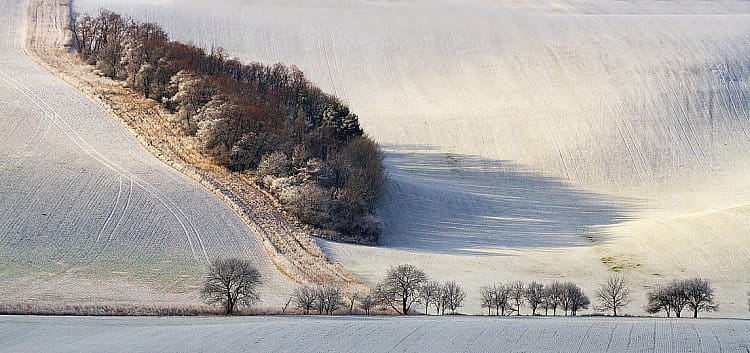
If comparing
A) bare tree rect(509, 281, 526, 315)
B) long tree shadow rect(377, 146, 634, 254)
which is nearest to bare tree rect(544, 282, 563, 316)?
bare tree rect(509, 281, 526, 315)

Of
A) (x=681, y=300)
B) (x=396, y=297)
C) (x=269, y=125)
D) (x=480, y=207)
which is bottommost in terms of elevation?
(x=396, y=297)

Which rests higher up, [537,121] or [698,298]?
[537,121]

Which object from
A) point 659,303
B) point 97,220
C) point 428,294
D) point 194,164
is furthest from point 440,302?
point 194,164

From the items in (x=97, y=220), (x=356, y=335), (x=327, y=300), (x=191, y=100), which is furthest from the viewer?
Result: (x=191, y=100)

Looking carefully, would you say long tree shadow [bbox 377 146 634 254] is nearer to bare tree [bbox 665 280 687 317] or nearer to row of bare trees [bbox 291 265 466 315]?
row of bare trees [bbox 291 265 466 315]

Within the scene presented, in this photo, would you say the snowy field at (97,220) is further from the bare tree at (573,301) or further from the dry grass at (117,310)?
the bare tree at (573,301)

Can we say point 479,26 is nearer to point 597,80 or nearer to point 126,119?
point 597,80

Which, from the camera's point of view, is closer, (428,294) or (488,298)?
(428,294)

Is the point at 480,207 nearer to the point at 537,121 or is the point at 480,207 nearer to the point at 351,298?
the point at 537,121
